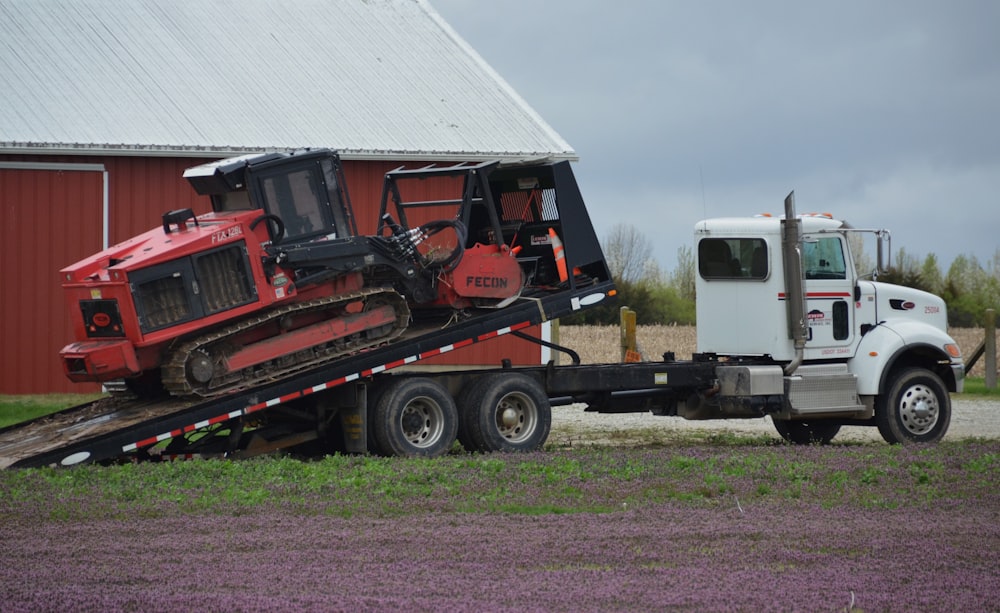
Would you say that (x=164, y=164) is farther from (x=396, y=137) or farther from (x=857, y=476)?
(x=857, y=476)

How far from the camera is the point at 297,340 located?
47.7ft

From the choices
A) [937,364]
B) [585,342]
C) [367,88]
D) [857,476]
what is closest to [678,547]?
[857,476]

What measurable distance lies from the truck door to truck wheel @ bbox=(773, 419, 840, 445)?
1.53 m

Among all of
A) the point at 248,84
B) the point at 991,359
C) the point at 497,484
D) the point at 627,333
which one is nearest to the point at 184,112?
the point at 248,84

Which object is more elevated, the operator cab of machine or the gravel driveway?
the operator cab of machine

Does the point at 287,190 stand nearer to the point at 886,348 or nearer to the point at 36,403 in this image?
the point at 886,348

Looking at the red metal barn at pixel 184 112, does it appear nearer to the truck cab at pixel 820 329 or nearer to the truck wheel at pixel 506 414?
the truck cab at pixel 820 329

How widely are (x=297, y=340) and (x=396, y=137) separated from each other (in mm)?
9871

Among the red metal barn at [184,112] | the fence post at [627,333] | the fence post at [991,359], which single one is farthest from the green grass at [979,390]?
the red metal barn at [184,112]

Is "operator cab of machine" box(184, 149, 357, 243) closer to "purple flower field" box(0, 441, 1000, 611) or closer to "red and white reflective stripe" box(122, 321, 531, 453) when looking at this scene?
"red and white reflective stripe" box(122, 321, 531, 453)

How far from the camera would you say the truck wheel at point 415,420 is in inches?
589

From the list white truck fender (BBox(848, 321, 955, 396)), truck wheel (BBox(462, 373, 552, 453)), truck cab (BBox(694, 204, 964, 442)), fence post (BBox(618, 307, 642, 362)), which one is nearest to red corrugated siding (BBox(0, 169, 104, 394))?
fence post (BBox(618, 307, 642, 362))

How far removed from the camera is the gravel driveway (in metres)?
18.8

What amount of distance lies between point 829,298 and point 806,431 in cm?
229
